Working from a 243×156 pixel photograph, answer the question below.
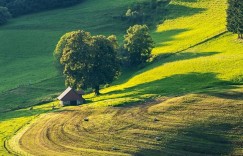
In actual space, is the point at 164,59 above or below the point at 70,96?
above

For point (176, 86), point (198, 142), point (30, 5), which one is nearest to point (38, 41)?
point (30, 5)

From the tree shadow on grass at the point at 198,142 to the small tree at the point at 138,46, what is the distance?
174 ft

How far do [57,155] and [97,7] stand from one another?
11991cm

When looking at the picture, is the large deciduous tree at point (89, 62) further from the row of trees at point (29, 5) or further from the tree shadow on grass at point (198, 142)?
the row of trees at point (29, 5)

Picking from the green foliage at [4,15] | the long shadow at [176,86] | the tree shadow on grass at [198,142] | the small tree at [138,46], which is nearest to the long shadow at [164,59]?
the small tree at [138,46]

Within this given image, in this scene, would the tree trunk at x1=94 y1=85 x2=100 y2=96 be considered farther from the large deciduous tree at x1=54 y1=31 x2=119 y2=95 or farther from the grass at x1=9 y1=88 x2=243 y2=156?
the grass at x1=9 y1=88 x2=243 y2=156

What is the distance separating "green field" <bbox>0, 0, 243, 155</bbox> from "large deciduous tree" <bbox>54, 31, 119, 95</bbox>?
315 cm

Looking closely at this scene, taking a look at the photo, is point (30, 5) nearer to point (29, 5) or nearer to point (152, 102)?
point (29, 5)

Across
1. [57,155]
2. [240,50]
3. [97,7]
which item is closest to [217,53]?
[240,50]

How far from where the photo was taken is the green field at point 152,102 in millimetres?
76312

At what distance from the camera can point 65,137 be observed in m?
81.4

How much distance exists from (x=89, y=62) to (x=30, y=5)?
296ft

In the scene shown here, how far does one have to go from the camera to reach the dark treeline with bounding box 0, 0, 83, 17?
635 feet

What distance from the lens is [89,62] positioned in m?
110
